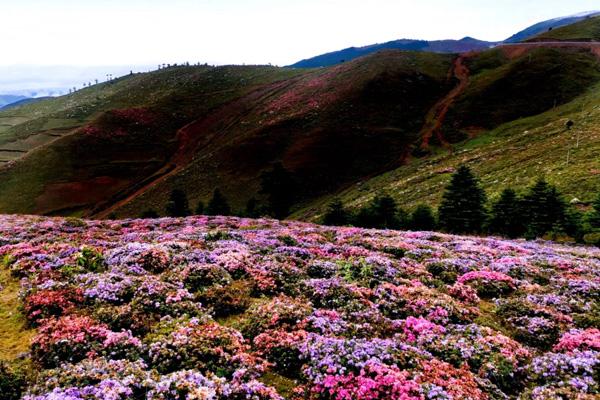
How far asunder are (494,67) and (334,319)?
14616 centimetres

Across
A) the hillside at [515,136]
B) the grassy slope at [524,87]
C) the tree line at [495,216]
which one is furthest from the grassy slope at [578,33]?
the tree line at [495,216]

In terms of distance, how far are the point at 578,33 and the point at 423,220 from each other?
158 meters

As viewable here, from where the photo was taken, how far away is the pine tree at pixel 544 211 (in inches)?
1629

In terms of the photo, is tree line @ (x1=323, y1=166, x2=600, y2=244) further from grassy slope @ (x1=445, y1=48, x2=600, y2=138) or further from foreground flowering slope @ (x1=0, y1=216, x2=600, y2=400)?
grassy slope @ (x1=445, y1=48, x2=600, y2=138)

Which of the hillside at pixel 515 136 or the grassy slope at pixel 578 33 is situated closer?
the hillside at pixel 515 136

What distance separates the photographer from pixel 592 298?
15.0 metres

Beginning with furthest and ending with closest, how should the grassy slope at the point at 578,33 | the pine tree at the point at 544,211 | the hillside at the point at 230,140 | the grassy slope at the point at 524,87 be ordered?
the grassy slope at the point at 578,33 → the grassy slope at the point at 524,87 → the hillside at the point at 230,140 → the pine tree at the point at 544,211

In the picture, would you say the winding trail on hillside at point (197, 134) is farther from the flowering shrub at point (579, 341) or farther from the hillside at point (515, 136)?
the flowering shrub at point (579, 341)

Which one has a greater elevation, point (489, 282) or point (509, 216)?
point (489, 282)

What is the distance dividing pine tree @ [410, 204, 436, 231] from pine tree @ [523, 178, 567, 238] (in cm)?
1059

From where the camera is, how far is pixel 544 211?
138ft

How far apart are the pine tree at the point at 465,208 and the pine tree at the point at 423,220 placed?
2.67 metres

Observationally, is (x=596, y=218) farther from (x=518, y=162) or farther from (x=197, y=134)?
(x=197, y=134)

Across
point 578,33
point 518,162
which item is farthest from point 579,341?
point 578,33
